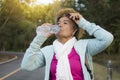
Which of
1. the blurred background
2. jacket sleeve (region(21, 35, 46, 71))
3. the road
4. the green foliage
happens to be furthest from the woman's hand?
the green foliage

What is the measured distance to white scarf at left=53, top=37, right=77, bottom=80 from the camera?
15.8 ft

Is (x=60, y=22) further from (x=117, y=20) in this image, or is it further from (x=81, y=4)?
(x=81, y=4)

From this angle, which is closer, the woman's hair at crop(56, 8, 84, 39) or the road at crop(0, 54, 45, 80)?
the woman's hair at crop(56, 8, 84, 39)

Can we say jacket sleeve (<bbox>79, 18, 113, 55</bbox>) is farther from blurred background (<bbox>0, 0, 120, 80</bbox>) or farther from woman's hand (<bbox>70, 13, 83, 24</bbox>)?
blurred background (<bbox>0, 0, 120, 80</bbox>)

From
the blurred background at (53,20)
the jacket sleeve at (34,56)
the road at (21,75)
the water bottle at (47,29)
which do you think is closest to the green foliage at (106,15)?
the blurred background at (53,20)

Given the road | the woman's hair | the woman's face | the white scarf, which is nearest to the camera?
the white scarf

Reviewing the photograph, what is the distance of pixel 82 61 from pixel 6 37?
75.9 metres

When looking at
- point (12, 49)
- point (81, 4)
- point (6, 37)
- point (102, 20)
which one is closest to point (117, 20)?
point (102, 20)

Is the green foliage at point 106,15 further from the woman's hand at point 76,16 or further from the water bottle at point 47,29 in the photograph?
the water bottle at point 47,29

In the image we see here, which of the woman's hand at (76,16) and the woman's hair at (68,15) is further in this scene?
→ the woman's hair at (68,15)

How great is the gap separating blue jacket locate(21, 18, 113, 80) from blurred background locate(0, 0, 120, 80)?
21171 mm

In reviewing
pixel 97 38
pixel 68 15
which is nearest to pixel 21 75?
pixel 68 15

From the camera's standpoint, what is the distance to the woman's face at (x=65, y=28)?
196 inches

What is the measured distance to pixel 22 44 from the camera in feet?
279
